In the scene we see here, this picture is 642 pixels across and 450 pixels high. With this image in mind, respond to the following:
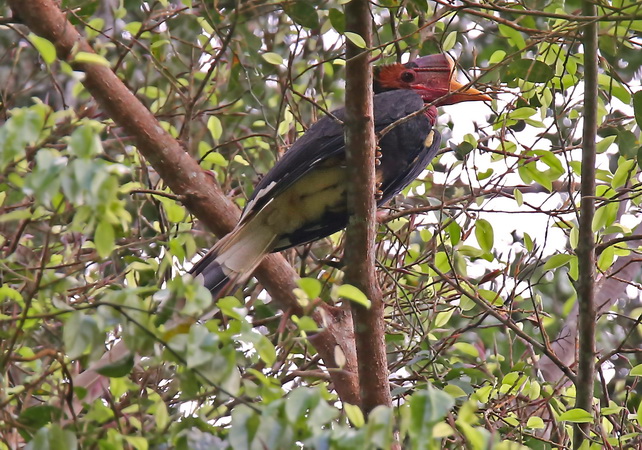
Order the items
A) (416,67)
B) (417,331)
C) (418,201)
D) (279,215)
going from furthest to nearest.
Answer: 1. (418,201)
2. (416,67)
3. (279,215)
4. (417,331)

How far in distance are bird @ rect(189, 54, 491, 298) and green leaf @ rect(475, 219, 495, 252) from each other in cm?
43

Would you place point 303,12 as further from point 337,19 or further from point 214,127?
point 214,127

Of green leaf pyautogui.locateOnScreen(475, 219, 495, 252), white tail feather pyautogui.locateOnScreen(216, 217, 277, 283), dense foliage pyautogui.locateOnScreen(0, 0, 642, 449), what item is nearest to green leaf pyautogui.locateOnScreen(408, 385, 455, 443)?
dense foliage pyautogui.locateOnScreen(0, 0, 642, 449)

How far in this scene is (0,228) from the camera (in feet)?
8.70

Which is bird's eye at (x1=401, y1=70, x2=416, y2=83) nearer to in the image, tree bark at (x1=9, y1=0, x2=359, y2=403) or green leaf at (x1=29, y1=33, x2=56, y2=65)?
tree bark at (x1=9, y1=0, x2=359, y2=403)

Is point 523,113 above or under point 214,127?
under

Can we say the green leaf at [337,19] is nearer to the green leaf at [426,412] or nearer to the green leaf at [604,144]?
the green leaf at [604,144]

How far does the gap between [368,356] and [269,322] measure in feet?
2.10

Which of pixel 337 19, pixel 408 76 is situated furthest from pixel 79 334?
pixel 408 76

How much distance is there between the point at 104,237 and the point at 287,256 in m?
2.08

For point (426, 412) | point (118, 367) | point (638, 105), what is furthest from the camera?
point (638, 105)

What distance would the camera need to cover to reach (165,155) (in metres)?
2.64

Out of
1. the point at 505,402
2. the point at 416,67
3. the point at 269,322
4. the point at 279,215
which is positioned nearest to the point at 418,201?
the point at 416,67

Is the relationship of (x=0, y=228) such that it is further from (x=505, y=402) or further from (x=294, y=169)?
(x=505, y=402)
